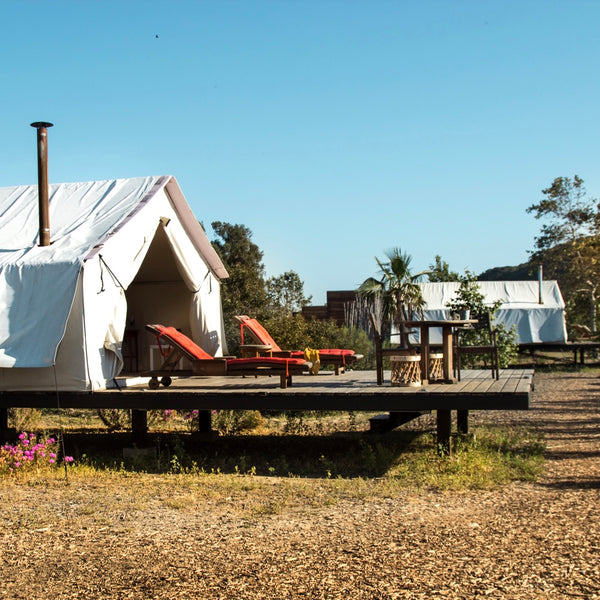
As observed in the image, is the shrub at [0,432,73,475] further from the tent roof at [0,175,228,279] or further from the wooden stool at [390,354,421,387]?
the wooden stool at [390,354,421,387]

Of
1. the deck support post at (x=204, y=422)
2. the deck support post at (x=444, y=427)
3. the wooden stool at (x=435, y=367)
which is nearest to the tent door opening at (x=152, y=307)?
the deck support post at (x=204, y=422)

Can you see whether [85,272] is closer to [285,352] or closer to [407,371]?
[285,352]

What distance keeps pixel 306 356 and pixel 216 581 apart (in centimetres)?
510

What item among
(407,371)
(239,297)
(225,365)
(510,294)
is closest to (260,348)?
(225,365)

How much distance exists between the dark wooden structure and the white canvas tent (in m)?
0.20

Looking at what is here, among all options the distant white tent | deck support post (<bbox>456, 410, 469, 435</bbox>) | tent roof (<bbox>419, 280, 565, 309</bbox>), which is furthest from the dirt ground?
tent roof (<bbox>419, 280, 565, 309</bbox>)

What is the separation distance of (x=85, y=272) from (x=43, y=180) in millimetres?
1640

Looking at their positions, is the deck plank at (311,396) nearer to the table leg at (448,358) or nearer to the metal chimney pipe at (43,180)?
the table leg at (448,358)

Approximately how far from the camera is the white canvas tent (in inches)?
321

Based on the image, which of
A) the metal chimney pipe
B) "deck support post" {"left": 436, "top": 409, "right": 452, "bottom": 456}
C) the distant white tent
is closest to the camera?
"deck support post" {"left": 436, "top": 409, "right": 452, "bottom": 456}

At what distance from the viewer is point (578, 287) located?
109 feet

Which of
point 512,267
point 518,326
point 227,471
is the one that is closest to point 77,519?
point 227,471

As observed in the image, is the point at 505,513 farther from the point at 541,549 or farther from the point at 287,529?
the point at 287,529

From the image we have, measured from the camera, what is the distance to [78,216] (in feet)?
31.5
